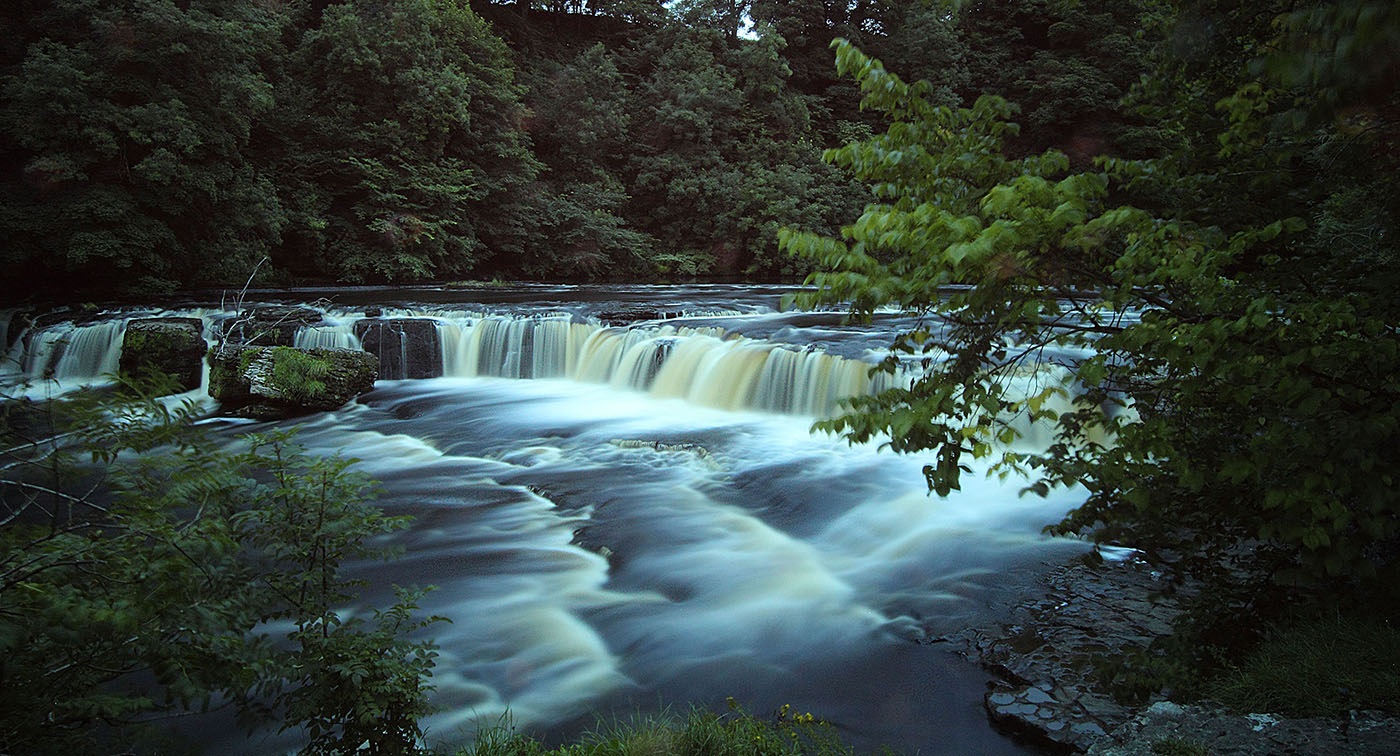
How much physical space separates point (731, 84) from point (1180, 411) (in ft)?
95.8

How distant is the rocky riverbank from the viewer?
295 cm

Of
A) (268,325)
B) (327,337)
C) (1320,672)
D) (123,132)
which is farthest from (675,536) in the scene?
(123,132)

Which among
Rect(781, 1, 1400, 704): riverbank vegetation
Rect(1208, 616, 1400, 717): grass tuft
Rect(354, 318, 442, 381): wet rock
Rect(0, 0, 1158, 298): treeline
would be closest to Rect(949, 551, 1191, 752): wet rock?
Rect(1208, 616, 1400, 717): grass tuft

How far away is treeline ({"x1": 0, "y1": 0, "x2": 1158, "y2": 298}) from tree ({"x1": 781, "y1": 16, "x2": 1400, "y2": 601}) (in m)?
9.94

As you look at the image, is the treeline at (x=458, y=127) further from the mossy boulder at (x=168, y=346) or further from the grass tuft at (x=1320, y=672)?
the grass tuft at (x=1320, y=672)

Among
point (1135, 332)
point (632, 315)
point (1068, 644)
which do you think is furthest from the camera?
point (632, 315)

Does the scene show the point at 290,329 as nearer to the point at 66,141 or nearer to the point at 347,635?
the point at 66,141

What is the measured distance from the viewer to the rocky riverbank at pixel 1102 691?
295cm

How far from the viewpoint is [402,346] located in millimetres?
14531

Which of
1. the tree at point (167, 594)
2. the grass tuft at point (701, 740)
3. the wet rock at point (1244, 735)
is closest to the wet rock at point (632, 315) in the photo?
the grass tuft at point (701, 740)

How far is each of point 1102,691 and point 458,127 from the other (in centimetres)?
2595

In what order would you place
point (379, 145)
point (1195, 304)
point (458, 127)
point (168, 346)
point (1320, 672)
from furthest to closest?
1. point (458, 127)
2. point (379, 145)
3. point (168, 346)
4. point (1320, 672)
5. point (1195, 304)

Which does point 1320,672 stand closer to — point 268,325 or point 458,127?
point 268,325

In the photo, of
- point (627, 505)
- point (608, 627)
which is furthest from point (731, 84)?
point (608, 627)
